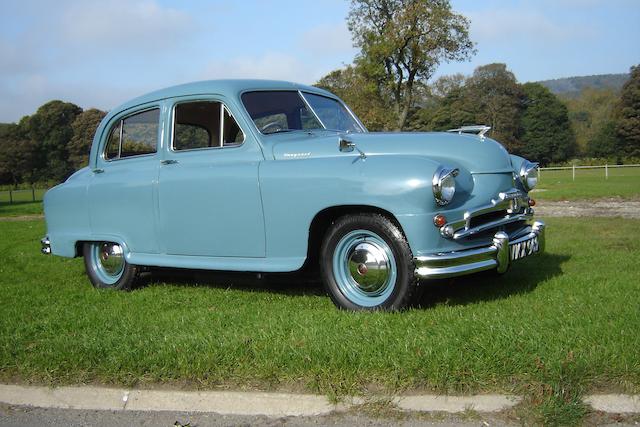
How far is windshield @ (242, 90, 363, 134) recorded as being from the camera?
5.58 metres

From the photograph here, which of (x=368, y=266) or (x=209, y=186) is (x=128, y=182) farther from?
(x=368, y=266)

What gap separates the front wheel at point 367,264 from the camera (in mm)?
4477

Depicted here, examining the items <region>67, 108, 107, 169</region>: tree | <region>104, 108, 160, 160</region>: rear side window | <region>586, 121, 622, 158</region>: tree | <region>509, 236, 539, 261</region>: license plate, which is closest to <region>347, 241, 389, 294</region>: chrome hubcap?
<region>509, 236, 539, 261</region>: license plate

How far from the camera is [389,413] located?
10.3 feet

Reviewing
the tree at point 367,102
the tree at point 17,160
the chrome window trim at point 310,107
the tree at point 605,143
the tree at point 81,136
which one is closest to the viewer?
the chrome window trim at point 310,107

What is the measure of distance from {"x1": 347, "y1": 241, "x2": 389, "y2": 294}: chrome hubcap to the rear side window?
8.09ft

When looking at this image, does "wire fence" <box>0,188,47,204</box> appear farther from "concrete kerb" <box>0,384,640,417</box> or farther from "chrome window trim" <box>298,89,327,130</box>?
"concrete kerb" <box>0,384,640,417</box>

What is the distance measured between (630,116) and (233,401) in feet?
252

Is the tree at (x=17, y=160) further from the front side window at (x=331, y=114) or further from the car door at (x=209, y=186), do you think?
the front side window at (x=331, y=114)

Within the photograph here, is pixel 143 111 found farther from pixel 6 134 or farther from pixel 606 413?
pixel 6 134

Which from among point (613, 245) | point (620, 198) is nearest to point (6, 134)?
point (620, 198)

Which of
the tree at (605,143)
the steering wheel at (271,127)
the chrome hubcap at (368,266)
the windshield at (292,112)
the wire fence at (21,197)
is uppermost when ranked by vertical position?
the tree at (605,143)

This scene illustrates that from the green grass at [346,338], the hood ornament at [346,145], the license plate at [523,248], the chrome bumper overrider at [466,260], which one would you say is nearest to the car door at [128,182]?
the green grass at [346,338]

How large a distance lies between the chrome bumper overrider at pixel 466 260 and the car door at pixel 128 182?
9.08 feet
